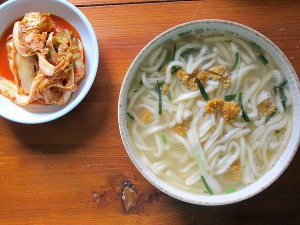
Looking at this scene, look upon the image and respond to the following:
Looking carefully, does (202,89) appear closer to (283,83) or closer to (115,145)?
(283,83)

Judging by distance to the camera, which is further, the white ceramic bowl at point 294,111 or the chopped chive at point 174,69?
the chopped chive at point 174,69

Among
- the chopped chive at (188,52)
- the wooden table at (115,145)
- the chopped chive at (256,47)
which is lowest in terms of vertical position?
the wooden table at (115,145)

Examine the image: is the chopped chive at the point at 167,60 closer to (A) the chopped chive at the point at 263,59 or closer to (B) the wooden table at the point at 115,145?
(B) the wooden table at the point at 115,145

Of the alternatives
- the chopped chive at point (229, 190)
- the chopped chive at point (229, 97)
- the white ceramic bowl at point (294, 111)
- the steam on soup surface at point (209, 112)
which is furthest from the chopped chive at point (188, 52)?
the chopped chive at point (229, 190)

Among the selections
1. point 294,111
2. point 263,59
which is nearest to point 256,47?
point 263,59

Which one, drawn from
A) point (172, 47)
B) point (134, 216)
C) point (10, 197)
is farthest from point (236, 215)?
point (10, 197)
